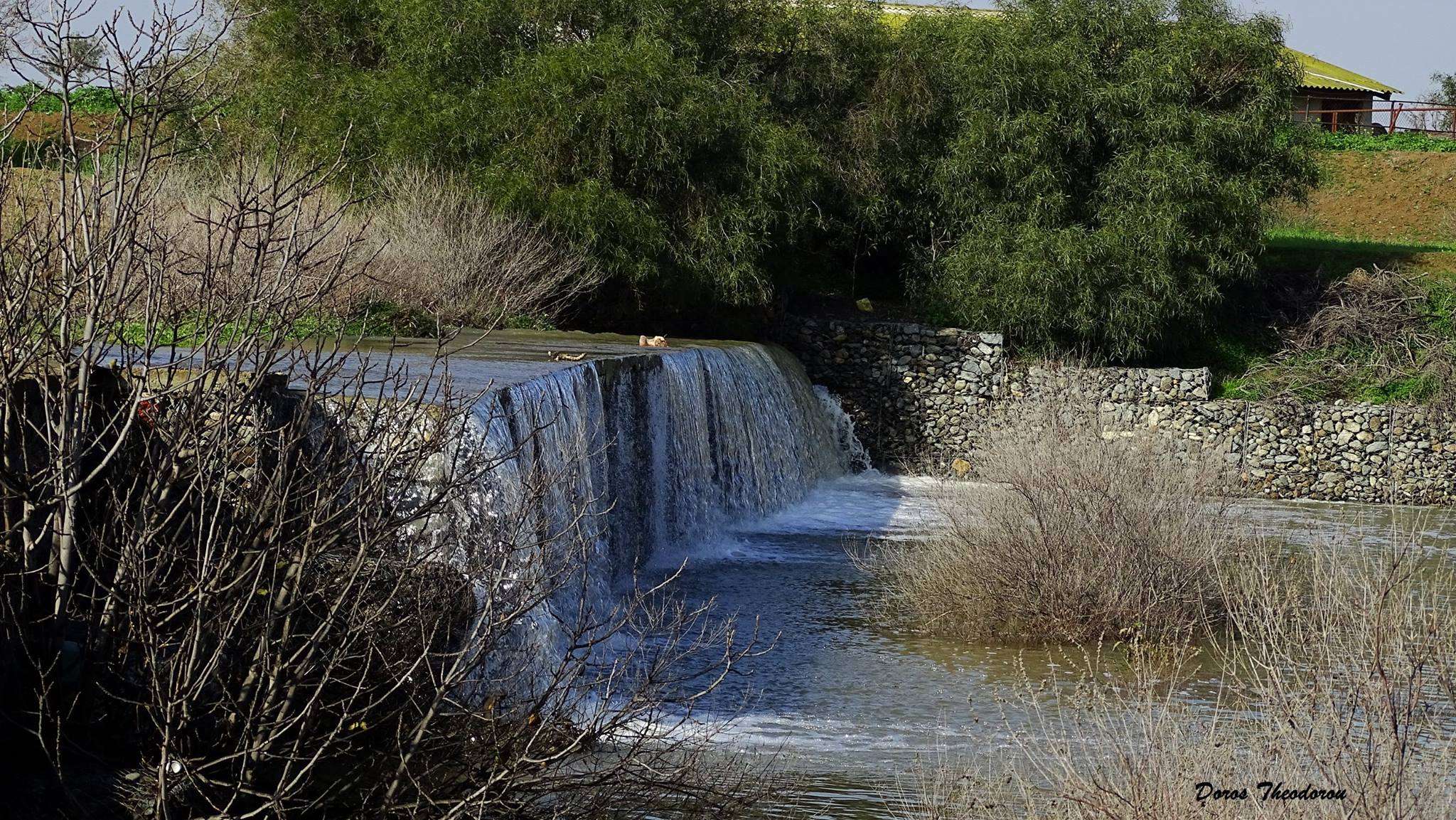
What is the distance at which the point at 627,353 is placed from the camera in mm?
14422

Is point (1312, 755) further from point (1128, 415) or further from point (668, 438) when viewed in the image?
point (1128, 415)

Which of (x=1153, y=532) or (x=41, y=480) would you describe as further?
(x=1153, y=532)

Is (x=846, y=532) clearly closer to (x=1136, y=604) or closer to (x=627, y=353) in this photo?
(x=627, y=353)

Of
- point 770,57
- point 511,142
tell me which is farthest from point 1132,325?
point 511,142

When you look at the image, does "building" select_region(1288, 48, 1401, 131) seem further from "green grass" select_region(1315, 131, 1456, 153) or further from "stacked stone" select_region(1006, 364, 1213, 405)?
"stacked stone" select_region(1006, 364, 1213, 405)

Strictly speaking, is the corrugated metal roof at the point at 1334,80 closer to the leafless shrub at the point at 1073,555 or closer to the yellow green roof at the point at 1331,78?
the yellow green roof at the point at 1331,78

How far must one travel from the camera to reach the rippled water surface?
24.6 ft

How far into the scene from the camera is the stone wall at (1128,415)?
66.6 feet

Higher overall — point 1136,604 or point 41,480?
point 41,480

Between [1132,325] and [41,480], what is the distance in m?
18.0

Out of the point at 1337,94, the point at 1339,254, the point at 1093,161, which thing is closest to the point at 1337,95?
the point at 1337,94

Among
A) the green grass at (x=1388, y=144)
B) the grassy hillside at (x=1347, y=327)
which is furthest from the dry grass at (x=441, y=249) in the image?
the green grass at (x=1388, y=144)

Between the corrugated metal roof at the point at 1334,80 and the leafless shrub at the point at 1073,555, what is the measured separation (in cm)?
3424

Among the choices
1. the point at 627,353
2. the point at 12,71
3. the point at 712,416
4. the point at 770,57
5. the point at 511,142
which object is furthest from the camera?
the point at 770,57
